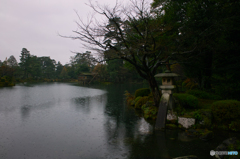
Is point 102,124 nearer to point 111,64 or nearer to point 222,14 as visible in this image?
point 222,14

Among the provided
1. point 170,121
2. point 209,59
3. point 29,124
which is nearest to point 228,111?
point 170,121

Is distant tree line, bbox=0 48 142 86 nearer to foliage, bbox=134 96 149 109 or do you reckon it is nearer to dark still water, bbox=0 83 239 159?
foliage, bbox=134 96 149 109

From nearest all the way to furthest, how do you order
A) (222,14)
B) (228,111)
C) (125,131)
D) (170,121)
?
(228,111)
(125,131)
(170,121)
(222,14)

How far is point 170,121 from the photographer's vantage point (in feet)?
22.5

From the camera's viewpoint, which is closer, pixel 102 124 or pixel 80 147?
pixel 80 147

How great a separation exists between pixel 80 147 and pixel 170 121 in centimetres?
411

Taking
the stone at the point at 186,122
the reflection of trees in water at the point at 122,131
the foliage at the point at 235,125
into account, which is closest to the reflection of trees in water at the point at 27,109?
the reflection of trees in water at the point at 122,131

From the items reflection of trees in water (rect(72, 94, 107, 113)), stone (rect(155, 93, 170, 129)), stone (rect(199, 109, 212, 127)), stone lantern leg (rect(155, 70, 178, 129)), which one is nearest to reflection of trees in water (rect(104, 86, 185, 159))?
stone (rect(155, 93, 170, 129))

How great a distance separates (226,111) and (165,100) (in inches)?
91.4

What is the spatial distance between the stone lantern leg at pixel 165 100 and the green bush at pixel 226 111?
1785mm

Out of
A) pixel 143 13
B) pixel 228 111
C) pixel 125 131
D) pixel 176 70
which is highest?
pixel 143 13

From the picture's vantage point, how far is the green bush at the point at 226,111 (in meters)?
5.66

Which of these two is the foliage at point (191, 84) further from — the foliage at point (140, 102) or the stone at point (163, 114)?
the stone at point (163, 114)

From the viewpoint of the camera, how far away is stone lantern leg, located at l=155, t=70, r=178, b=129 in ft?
21.6
